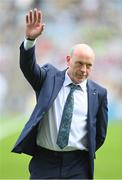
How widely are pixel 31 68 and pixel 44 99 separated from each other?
0.18 m

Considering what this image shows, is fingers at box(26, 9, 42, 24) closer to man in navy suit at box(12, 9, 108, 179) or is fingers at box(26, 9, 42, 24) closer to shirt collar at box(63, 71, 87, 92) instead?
man in navy suit at box(12, 9, 108, 179)

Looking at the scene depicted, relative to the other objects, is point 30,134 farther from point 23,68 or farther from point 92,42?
point 92,42

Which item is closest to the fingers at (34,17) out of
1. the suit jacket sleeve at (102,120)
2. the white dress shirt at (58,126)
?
the white dress shirt at (58,126)

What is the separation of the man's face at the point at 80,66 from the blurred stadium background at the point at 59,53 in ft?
7.44

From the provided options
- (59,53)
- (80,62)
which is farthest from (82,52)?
(59,53)

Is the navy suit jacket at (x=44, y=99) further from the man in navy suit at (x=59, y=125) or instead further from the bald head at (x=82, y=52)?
the bald head at (x=82, y=52)

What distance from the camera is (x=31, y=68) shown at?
257 centimetres

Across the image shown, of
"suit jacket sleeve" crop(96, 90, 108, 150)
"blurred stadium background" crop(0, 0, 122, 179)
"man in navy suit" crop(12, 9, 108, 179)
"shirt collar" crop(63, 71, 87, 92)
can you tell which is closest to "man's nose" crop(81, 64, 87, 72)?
"man in navy suit" crop(12, 9, 108, 179)

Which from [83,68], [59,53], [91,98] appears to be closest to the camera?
[83,68]

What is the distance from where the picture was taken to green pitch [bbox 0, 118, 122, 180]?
492 cm

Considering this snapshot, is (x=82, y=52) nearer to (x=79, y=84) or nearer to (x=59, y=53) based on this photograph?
(x=79, y=84)

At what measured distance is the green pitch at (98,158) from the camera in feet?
16.1

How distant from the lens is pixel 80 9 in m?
5.02

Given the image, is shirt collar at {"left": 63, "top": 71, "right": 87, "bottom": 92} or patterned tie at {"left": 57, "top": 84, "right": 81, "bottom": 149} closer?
patterned tie at {"left": 57, "top": 84, "right": 81, "bottom": 149}
